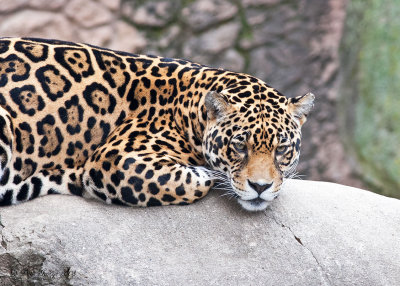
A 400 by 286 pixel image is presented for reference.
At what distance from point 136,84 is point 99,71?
42 cm

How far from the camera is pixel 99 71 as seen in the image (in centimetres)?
815

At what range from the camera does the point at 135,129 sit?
7.97m

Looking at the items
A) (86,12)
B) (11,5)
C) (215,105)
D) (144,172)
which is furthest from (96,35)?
(144,172)

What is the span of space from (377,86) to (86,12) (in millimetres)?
5079

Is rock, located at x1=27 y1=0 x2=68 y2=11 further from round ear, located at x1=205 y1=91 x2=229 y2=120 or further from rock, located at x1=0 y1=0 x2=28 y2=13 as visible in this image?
round ear, located at x1=205 y1=91 x2=229 y2=120

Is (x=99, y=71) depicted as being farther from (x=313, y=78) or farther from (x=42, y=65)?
(x=313, y=78)

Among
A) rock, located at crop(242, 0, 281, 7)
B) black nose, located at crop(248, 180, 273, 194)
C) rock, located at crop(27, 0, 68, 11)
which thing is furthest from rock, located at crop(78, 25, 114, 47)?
black nose, located at crop(248, 180, 273, 194)

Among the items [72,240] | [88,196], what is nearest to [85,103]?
[88,196]

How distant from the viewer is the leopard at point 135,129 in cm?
746

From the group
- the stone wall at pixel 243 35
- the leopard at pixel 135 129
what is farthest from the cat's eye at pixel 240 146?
the stone wall at pixel 243 35

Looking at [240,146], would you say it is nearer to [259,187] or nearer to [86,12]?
[259,187]

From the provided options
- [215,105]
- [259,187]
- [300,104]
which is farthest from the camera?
[300,104]

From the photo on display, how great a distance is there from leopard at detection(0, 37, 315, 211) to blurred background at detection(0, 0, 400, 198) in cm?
462

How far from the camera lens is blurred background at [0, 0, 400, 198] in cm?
1284
